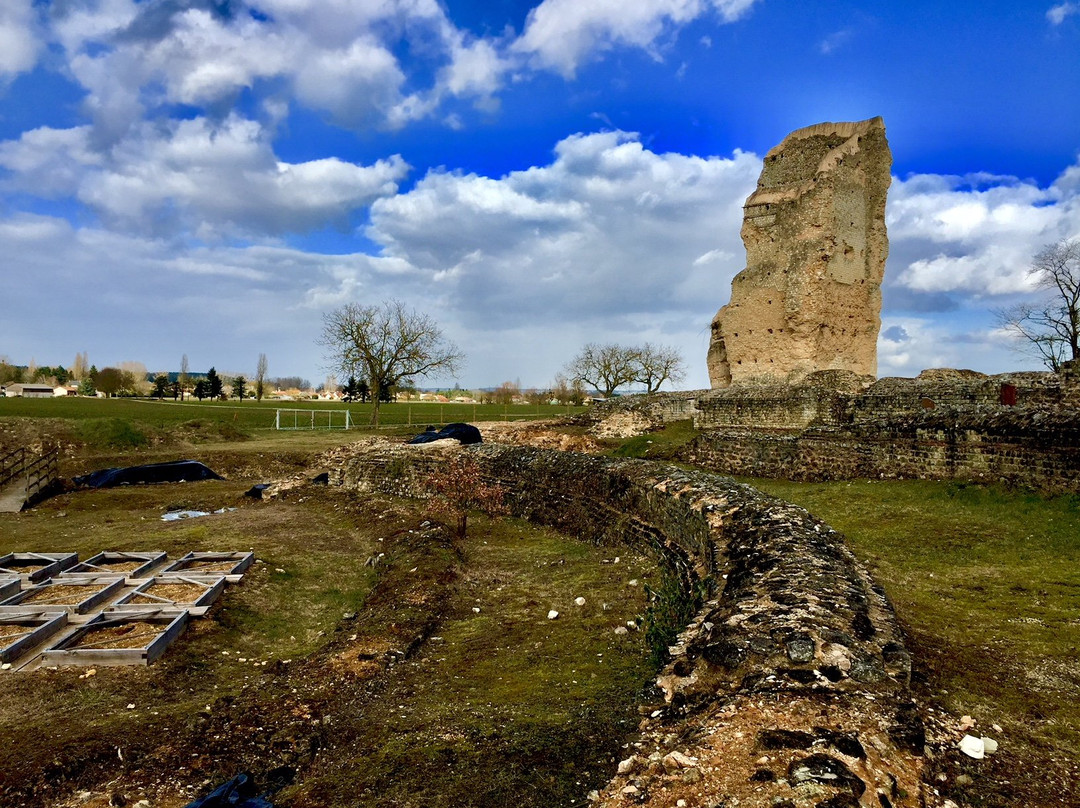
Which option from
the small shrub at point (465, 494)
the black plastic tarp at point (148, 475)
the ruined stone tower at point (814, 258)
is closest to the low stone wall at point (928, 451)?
the small shrub at point (465, 494)

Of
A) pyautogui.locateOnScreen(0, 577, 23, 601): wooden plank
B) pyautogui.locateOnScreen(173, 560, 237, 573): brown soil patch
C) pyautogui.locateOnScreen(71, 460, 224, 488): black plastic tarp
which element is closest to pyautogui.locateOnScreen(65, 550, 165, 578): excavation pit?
pyautogui.locateOnScreen(173, 560, 237, 573): brown soil patch

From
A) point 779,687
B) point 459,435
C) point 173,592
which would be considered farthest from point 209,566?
point 459,435

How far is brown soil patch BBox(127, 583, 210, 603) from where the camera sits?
787 cm

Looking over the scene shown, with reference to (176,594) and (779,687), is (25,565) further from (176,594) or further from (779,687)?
(779,687)

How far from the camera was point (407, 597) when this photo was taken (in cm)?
748

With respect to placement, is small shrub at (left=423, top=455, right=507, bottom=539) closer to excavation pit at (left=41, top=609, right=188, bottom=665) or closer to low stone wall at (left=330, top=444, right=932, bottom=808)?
excavation pit at (left=41, top=609, right=188, bottom=665)

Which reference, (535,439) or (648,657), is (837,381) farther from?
(648,657)

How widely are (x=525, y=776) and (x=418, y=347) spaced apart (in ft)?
117

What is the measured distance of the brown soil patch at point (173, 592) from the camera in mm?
7868

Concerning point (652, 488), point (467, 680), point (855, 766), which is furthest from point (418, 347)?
point (855, 766)

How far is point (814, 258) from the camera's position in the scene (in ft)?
84.7

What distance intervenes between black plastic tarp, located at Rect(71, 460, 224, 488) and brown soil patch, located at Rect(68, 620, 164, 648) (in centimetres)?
1258

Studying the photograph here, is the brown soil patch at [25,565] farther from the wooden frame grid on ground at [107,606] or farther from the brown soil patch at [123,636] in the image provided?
the brown soil patch at [123,636]

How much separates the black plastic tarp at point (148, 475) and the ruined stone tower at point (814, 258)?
23.1m
